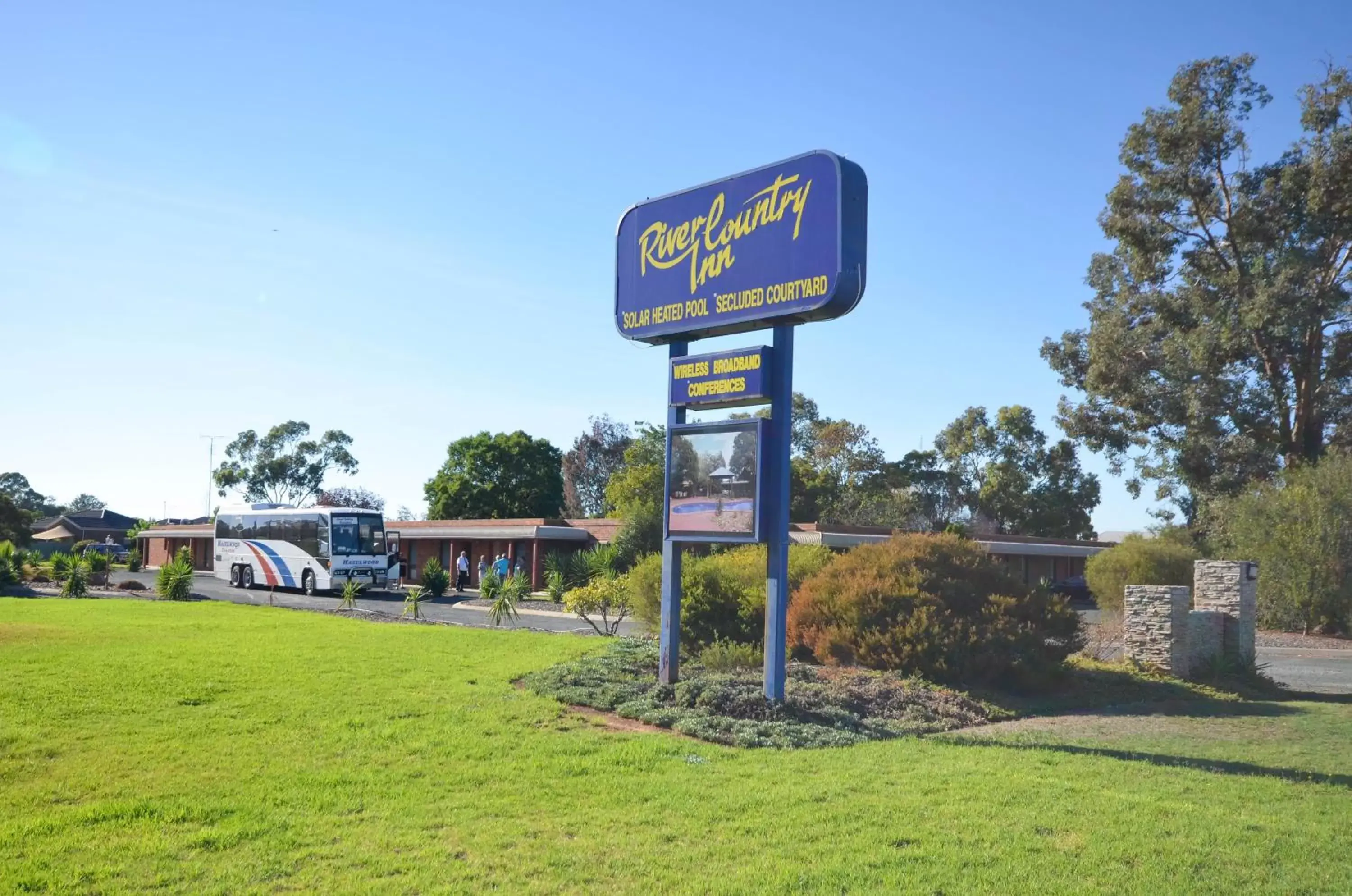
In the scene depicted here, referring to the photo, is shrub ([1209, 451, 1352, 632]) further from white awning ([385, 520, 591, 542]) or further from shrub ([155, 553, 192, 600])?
shrub ([155, 553, 192, 600])

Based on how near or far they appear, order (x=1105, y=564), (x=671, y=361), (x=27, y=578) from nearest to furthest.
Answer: (x=671, y=361) → (x=1105, y=564) → (x=27, y=578)

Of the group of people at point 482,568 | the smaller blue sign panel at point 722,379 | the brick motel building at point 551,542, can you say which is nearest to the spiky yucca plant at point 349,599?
the group of people at point 482,568

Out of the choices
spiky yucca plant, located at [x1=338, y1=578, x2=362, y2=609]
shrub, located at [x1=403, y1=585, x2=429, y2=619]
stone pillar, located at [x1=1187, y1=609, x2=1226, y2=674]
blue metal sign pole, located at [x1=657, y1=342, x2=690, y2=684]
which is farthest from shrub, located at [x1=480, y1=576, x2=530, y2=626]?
stone pillar, located at [x1=1187, y1=609, x2=1226, y2=674]

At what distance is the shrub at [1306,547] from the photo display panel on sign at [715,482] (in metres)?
23.4

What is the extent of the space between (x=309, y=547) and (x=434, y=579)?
443 centimetres

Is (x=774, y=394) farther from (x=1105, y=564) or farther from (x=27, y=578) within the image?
(x=27, y=578)

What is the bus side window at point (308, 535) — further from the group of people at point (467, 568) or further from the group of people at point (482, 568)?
the group of people at point (482, 568)

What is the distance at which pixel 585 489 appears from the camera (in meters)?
73.5

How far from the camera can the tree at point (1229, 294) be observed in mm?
33781

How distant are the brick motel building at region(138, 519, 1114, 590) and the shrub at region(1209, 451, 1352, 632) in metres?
10.2

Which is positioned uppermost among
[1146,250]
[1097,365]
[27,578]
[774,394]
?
[1146,250]

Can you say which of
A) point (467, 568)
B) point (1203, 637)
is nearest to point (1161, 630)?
point (1203, 637)

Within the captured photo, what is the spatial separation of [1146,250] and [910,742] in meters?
33.1

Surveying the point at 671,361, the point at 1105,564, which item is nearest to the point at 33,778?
the point at 671,361
